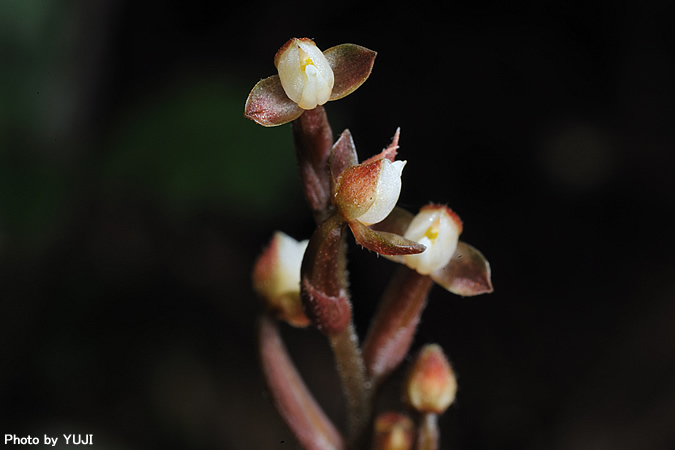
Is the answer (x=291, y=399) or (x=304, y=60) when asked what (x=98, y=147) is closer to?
(x=291, y=399)

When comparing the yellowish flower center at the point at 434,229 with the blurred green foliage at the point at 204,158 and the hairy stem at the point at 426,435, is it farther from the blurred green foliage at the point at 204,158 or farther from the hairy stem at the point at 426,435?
the blurred green foliage at the point at 204,158

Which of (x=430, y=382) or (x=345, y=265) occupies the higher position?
(x=345, y=265)

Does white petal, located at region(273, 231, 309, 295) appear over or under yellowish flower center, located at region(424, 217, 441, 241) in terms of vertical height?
under

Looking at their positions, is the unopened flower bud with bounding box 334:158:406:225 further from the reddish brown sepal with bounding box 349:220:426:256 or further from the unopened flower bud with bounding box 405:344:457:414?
the unopened flower bud with bounding box 405:344:457:414

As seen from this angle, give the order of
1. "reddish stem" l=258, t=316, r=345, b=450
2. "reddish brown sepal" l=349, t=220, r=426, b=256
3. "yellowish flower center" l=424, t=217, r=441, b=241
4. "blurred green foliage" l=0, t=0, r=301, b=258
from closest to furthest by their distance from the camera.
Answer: "reddish brown sepal" l=349, t=220, r=426, b=256, "yellowish flower center" l=424, t=217, r=441, b=241, "reddish stem" l=258, t=316, r=345, b=450, "blurred green foliage" l=0, t=0, r=301, b=258

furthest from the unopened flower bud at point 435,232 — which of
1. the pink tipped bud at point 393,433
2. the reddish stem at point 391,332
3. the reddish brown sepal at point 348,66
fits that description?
the pink tipped bud at point 393,433

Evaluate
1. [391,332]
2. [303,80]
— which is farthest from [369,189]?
[391,332]

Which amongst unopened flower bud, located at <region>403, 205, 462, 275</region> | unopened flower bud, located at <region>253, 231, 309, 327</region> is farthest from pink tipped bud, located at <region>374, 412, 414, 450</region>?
unopened flower bud, located at <region>403, 205, 462, 275</region>
